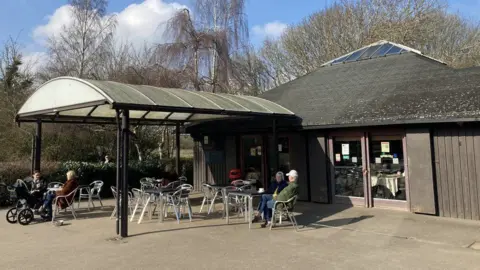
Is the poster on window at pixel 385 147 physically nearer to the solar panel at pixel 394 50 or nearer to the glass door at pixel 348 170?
the glass door at pixel 348 170

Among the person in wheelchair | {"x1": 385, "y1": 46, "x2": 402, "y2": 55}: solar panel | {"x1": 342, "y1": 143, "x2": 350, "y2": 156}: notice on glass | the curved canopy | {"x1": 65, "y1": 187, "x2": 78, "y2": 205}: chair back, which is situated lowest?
{"x1": 65, "y1": 187, "x2": 78, "y2": 205}: chair back

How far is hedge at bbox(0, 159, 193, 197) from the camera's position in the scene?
10694mm

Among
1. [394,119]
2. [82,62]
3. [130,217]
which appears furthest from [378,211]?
[82,62]

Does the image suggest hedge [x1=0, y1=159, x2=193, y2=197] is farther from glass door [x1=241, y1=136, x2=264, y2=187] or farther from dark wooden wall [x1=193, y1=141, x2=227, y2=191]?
glass door [x1=241, y1=136, x2=264, y2=187]

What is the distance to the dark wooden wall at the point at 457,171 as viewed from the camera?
7.58 meters

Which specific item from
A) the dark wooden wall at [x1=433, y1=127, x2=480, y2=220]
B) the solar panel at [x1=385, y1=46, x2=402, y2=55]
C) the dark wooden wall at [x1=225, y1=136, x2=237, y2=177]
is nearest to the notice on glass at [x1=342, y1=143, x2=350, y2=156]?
the dark wooden wall at [x1=433, y1=127, x2=480, y2=220]

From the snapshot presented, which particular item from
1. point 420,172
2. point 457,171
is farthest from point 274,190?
point 457,171

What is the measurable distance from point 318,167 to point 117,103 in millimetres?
5882

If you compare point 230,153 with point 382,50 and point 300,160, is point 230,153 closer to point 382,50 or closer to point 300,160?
point 300,160

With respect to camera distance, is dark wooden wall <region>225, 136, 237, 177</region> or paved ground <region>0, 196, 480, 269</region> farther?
dark wooden wall <region>225, 136, 237, 177</region>

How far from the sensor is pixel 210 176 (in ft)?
45.2

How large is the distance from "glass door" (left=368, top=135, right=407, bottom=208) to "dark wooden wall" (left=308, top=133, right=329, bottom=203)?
123 centimetres

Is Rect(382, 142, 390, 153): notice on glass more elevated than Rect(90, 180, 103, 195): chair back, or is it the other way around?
Rect(382, 142, 390, 153): notice on glass

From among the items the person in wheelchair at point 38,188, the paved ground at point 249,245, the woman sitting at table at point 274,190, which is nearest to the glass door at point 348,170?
the paved ground at point 249,245
